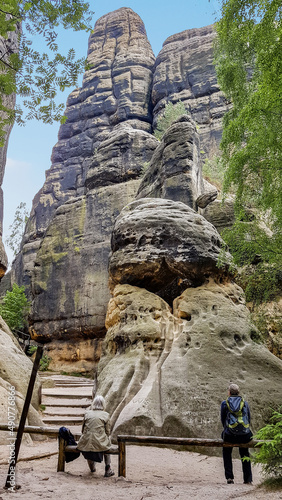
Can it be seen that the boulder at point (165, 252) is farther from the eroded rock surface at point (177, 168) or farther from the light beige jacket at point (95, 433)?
the eroded rock surface at point (177, 168)

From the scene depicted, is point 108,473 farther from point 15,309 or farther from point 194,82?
point 194,82

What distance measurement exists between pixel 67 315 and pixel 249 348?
1392 centimetres

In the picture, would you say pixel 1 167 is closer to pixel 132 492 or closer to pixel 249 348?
pixel 249 348

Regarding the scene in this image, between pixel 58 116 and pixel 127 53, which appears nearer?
pixel 58 116

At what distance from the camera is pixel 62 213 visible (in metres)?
25.0

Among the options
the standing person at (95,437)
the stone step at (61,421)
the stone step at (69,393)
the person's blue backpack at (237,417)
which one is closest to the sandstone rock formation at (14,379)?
the stone step at (61,421)

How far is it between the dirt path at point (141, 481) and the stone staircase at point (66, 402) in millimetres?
2816

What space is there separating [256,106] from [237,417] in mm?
5795

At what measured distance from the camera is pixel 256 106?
7648 millimetres

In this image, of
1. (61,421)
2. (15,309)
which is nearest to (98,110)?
(15,309)

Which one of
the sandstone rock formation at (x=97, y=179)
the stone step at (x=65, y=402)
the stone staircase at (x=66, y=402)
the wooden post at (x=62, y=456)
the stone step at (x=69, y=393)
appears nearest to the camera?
the wooden post at (x=62, y=456)

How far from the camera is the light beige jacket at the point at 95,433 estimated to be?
18.5ft

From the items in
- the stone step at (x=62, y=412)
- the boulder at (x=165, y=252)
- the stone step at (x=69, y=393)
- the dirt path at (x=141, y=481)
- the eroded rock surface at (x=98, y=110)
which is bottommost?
the dirt path at (x=141, y=481)

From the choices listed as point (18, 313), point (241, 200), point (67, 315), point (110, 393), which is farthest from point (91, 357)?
point (241, 200)
